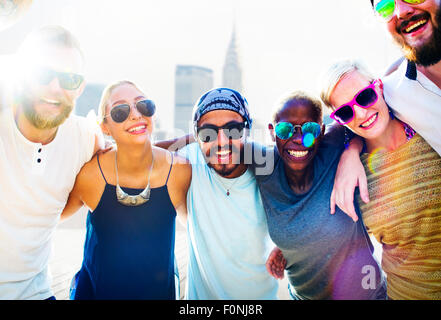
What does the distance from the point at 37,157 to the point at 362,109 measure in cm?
313

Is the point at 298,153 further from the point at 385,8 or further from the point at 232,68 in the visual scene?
the point at 232,68

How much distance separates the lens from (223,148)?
292 centimetres

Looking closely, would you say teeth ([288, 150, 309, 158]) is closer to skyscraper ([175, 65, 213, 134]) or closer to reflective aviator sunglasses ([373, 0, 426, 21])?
reflective aviator sunglasses ([373, 0, 426, 21])

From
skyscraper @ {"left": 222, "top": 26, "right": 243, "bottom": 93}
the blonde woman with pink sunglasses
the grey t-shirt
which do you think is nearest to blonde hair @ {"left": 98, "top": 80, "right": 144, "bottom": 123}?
the grey t-shirt

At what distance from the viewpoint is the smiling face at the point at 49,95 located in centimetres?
271

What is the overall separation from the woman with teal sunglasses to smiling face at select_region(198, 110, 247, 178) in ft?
1.09

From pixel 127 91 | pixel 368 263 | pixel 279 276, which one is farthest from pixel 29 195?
pixel 368 263

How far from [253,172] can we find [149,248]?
1384mm

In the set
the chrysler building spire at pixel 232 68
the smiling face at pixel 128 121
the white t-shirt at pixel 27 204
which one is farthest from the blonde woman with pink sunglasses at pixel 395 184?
the chrysler building spire at pixel 232 68

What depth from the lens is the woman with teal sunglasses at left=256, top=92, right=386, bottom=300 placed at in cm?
265

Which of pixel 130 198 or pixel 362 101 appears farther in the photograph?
pixel 130 198

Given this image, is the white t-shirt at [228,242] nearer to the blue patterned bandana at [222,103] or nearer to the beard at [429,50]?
the blue patterned bandana at [222,103]

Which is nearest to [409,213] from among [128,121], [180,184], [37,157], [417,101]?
[417,101]

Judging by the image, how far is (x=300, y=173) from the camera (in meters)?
2.79
